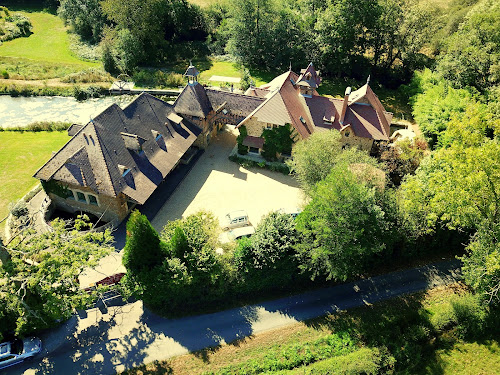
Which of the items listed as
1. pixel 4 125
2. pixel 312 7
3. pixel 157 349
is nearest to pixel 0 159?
pixel 4 125

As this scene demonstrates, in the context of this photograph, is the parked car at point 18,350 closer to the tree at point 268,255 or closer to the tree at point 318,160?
the tree at point 268,255

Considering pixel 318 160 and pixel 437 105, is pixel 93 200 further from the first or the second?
pixel 437 105

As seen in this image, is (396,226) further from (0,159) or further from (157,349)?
(0,159)

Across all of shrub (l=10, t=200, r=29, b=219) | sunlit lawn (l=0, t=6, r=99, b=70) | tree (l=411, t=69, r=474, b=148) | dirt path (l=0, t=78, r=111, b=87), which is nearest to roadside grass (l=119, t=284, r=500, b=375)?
shrub (l=10, t=200, r=29, b=219)

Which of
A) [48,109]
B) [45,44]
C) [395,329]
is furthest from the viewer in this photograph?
[45,44]

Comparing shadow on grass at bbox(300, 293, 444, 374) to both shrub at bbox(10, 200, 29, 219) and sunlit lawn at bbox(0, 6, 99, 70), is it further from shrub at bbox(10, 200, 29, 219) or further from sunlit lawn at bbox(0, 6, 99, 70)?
sunlit lawn at bbox(0, 6, 99, 70)

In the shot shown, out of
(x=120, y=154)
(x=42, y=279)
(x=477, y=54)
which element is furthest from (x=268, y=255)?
(x=477, y=54)
